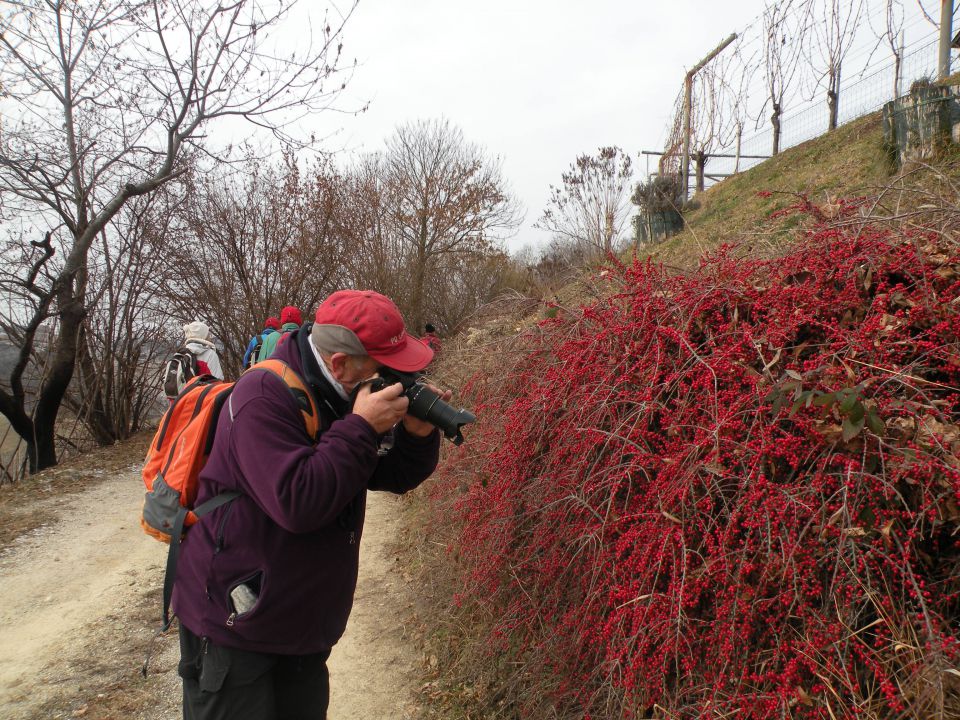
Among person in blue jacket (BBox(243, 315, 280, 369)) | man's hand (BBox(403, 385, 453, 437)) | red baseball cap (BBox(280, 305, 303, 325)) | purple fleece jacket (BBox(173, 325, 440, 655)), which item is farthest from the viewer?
person in blue jacket (BBox(243, 315, 280, 369))

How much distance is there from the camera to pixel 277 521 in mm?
1636

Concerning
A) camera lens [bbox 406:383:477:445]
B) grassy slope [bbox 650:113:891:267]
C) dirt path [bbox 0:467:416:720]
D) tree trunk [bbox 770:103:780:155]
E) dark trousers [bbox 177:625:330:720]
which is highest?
tree trunk [bbox 770:103:780:155]

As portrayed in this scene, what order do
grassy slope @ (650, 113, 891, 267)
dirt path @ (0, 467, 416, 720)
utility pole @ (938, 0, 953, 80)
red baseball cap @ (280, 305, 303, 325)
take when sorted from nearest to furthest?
dirt path @ (0, 467, 416, 720)
grassy slope @ (650, 113, 891, 267)
red baseball cap @ (280, 305, 303, 325)
utility pole @ (938, 0, 953, 80)

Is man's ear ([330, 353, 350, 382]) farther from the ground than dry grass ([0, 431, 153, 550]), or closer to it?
farther from the ground

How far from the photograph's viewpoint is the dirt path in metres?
3.21

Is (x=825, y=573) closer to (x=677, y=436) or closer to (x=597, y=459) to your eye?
(x=677, y=436)

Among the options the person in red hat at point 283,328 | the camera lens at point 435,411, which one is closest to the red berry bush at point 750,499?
the camera lens at point 435,411

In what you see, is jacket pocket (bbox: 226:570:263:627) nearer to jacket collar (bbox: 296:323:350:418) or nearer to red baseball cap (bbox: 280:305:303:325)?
jacket collar (bbox: 296:323:350:418)

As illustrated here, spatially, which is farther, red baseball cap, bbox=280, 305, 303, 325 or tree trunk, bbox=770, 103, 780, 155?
tree trunk, bbox=770, 103, 780, 155

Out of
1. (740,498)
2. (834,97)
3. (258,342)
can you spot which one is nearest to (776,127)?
(834,97)

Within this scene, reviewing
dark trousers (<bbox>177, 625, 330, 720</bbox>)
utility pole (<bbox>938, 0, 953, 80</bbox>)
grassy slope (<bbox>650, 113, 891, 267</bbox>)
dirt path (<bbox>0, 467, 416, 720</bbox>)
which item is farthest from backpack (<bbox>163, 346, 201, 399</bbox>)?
utility pole (<bbox>938, 0, 953, 80</bbox>)

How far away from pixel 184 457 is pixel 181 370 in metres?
4.33

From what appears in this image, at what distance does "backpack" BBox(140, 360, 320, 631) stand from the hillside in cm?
120

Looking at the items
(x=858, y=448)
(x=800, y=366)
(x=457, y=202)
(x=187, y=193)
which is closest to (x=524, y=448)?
(x=800, y=366)
